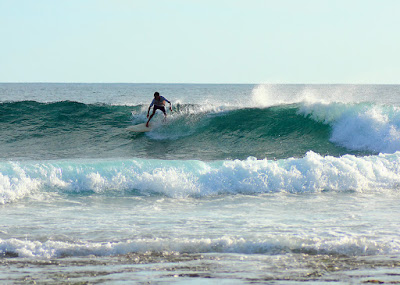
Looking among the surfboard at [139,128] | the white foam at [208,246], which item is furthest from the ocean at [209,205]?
the surfboard at [139,128]

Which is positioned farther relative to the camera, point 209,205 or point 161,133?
point 161,133

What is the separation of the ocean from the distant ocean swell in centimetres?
2

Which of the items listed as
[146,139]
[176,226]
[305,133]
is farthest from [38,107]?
[176,226]

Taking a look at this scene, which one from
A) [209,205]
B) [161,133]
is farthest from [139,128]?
[209,205]

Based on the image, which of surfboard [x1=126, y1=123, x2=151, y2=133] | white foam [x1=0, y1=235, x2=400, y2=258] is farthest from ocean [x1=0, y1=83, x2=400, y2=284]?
surfboard [x1=126, y1=123, x2=151, y2=133]

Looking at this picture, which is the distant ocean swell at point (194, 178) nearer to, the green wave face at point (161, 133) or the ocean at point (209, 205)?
the ocean at point (209, 205)

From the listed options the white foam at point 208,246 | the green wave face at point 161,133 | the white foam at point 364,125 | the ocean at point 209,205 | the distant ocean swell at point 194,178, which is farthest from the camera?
the green wave face at point 161,133

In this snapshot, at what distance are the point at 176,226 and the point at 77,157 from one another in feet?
28.0

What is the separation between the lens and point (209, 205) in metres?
7.63

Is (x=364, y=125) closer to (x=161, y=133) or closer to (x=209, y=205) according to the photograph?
(x=161, y=133)

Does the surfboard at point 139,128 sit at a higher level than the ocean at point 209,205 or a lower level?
higher

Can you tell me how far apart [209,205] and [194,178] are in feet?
4.81

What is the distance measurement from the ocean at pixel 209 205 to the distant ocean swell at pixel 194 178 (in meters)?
0.02

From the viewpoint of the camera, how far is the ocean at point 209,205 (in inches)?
178
